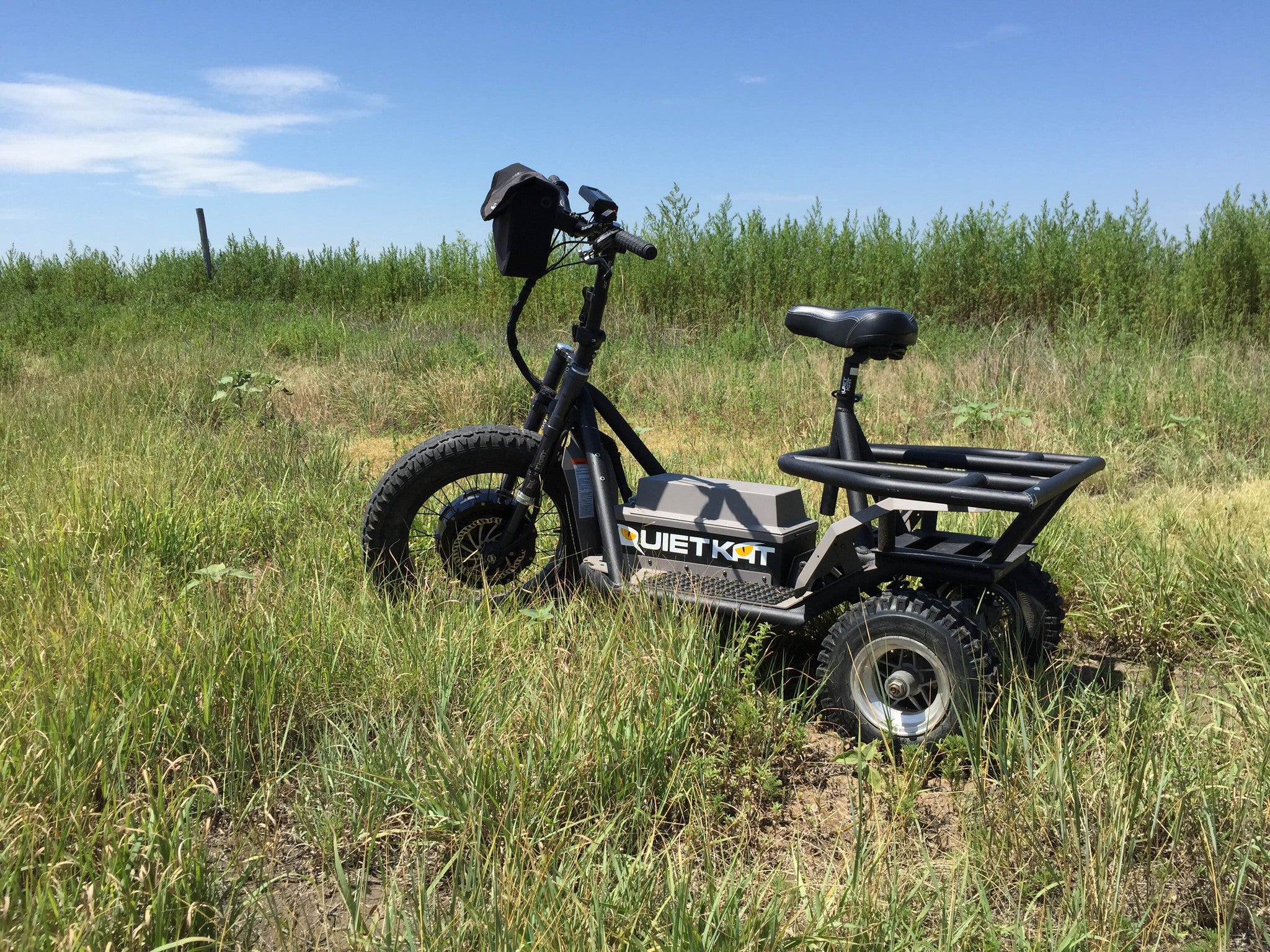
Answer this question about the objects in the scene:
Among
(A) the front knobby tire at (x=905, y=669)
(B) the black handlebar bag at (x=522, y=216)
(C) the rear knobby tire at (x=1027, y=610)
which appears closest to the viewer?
(A) the front knobby tire at (x=905, y=669)

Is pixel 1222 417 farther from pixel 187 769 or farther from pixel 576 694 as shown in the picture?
pixel 187 769

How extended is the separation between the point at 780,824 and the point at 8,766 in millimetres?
1718

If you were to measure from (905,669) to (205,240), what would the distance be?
20351 millimetres

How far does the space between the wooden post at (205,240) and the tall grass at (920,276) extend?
196cm

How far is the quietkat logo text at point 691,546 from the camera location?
9.68 ft

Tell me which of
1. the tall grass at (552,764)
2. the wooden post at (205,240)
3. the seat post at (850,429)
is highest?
the wooden post at (205,240)

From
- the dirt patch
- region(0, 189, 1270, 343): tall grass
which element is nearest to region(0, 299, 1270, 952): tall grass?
the dirt patch

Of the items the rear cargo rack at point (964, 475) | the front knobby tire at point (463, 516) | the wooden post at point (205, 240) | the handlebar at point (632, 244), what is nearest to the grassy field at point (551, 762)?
the front knobby tire at point (463, 516)

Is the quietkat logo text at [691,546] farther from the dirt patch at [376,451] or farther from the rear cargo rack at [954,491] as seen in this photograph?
the dirt patch at [376,451]

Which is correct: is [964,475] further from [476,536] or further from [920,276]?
[920,276]

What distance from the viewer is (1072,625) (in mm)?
3471

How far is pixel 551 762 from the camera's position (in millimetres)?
2111

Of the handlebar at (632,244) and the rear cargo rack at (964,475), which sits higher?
the handlebar at (632,244)

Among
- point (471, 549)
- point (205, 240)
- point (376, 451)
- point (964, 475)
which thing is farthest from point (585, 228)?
point (205, 240)
